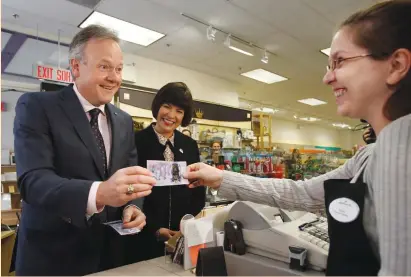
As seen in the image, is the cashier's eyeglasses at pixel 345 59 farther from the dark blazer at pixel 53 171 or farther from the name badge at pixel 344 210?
the dark blazer at pixel 53 171

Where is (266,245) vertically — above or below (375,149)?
below

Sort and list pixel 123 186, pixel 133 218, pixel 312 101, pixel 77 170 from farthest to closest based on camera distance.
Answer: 1. pixel 312 101
2. pixel 133 218
3. pixel 77 170
4. pixel 123 186

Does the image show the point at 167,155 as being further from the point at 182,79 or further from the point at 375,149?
the point at 182,79

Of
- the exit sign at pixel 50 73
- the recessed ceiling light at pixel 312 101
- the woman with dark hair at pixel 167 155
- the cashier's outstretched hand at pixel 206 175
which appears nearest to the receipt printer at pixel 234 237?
the cashier's outstretched hand at pixel 206 175

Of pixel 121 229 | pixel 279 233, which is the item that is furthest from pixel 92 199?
pixel 279 233

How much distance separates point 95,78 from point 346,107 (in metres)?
1.06

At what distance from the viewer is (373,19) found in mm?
905

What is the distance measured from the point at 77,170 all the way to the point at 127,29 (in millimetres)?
3959

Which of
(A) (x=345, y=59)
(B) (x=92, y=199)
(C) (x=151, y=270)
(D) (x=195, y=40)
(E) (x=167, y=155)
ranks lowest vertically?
(C) (x=151, y=270)

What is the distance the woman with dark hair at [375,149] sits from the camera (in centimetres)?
69

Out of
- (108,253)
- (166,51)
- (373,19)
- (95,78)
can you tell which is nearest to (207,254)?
(108,253)

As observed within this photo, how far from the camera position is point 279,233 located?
4.02 feet

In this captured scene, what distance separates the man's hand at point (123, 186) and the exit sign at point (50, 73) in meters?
4.02

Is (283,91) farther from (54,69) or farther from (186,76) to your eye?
(54,69)
